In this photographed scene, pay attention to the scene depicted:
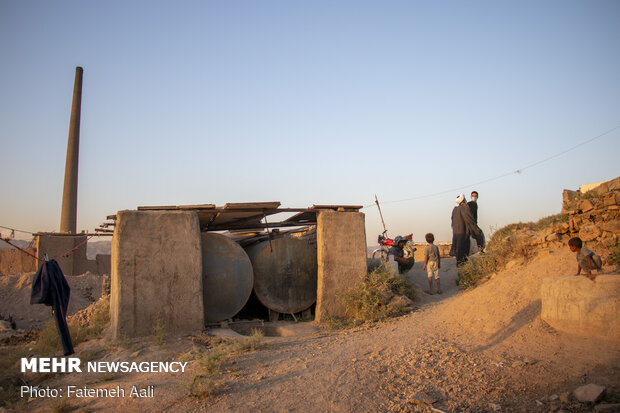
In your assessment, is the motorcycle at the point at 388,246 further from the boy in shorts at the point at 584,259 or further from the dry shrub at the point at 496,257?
the boy in shorts at the point at 584,259

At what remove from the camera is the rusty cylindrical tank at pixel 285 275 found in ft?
26.5

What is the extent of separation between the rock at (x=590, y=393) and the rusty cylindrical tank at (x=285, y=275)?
17.7 feet

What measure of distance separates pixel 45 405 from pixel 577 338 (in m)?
5.70

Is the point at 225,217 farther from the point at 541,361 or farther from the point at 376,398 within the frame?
the point at 541,361

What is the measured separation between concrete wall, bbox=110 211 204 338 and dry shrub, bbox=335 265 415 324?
2.61m

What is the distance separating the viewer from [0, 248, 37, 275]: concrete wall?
44.0 ft

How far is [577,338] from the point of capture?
442 cm

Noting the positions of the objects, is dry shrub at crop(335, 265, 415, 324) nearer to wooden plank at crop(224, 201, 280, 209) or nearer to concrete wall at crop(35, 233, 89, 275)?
wooden plank at crop(224, 201, 280, 209)

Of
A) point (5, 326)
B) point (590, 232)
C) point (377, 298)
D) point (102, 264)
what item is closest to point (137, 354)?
point (377, 298)

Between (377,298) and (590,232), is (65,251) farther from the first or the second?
(590,232)

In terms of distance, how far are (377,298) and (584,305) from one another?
329cm

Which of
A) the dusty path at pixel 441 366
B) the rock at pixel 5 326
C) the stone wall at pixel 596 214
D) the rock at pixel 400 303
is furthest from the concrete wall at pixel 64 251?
the stone wall at pixel 596 214

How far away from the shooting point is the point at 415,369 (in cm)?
429

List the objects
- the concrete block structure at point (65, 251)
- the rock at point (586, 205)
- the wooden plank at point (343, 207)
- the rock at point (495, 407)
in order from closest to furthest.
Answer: the rock at point (495, 407), the rock at point (586, 205), the wooden plank at point (343, 207), the concrete block structure at point (65, 251)
